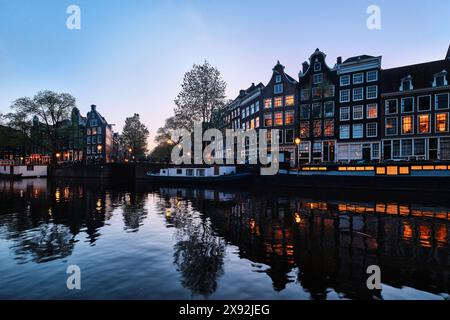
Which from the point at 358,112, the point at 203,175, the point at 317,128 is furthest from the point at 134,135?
the point at 358,112

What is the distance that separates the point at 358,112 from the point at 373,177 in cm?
1663

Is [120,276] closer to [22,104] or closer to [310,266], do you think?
[310,266]

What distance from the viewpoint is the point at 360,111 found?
148 feet

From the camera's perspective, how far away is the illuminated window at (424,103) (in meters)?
40.8

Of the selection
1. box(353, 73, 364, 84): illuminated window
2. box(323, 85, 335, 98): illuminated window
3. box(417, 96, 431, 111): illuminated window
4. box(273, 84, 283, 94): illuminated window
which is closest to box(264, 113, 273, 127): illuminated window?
box(273, 84, 283, 94): illuminated window

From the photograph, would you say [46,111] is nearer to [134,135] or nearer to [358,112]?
[134,135]

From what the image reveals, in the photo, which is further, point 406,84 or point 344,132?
point 344,132

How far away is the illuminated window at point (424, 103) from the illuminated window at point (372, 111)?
6.03m

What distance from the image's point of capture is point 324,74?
156 feet

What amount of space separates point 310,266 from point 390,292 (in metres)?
2.37

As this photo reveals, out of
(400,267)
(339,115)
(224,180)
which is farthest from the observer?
(339,115)

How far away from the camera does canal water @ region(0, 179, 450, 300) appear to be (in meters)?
7.15

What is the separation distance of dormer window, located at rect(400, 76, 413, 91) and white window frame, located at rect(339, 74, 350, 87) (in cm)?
829
